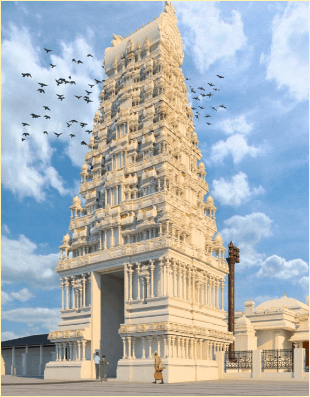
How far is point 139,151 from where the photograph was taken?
62.2m

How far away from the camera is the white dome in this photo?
85.7 m

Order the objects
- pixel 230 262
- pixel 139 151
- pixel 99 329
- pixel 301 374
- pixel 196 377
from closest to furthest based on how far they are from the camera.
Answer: pixel 301 374, pixel 196 377, pixel 99 329, pixel 139 151, pixel 230 262

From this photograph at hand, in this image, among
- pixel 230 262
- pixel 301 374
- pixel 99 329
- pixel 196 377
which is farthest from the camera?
pixel 230 262

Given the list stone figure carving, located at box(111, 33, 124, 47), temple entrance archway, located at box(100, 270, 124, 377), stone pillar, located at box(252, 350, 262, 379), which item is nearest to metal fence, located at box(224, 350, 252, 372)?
stone pillar, located at box(252, 350, 262, 379)

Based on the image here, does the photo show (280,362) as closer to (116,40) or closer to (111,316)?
(111,316)

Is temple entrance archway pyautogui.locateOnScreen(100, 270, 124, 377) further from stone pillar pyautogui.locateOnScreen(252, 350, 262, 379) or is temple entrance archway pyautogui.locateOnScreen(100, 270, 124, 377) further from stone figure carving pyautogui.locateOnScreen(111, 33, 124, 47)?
stone figure carving pyautogui.locateOnScreen(111, 33, 124, 47)

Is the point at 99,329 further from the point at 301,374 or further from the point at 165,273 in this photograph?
the point at 301,374

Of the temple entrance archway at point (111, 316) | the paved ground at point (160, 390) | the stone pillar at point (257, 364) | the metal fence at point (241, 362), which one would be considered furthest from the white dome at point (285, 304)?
the paved ground at point (160, 390)

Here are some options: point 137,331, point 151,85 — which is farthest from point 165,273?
point 151,85

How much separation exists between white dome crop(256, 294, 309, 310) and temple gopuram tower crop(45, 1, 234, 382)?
28599 mm

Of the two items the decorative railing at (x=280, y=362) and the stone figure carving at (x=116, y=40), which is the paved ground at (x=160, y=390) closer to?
the decorative railing at (x=280, y=362)

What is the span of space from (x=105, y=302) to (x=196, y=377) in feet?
46.0

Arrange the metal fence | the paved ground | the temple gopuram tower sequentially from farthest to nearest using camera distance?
the metal fence → the temple gopuram tower → the paved ground

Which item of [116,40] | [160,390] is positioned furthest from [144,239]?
[116,40]
